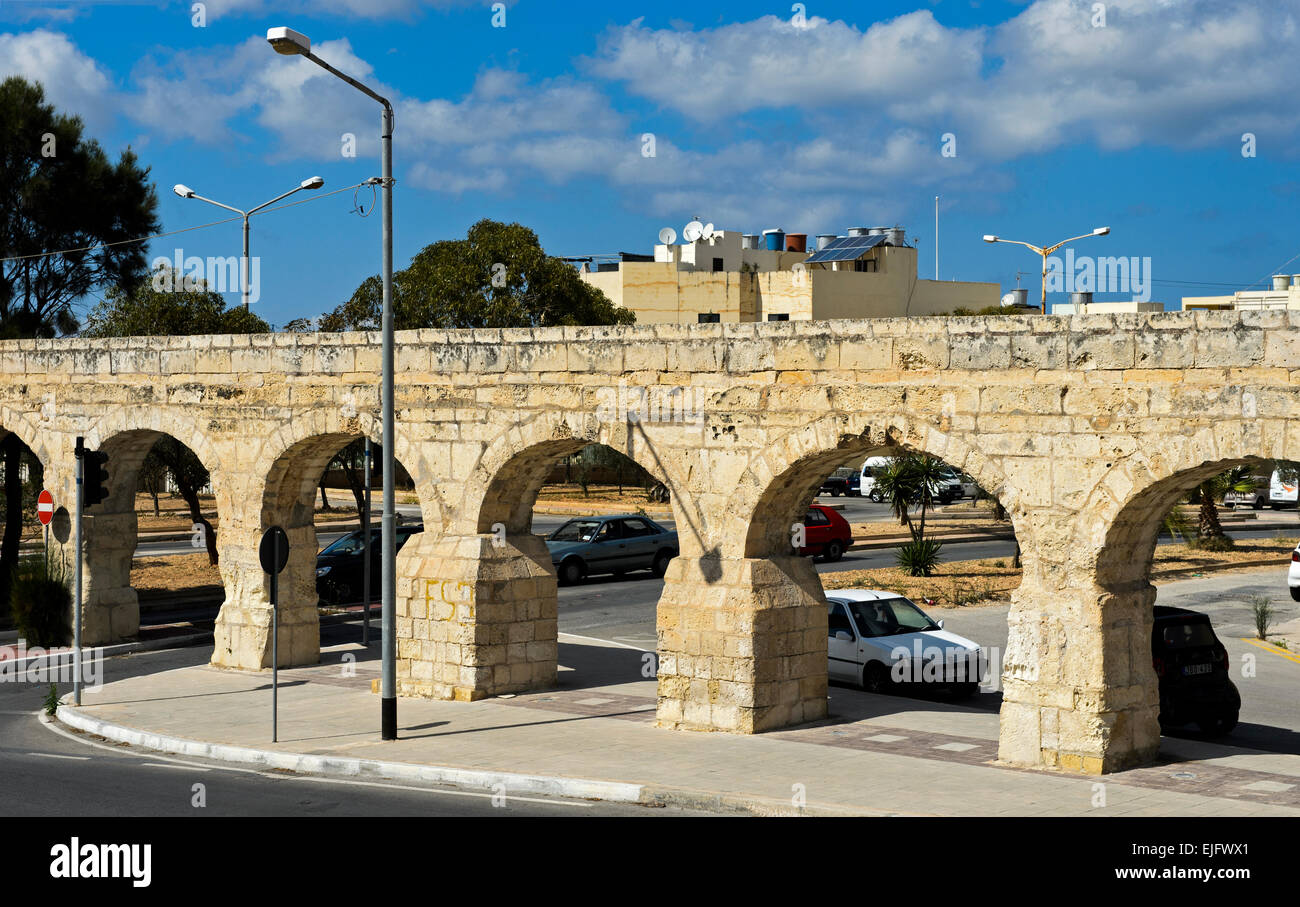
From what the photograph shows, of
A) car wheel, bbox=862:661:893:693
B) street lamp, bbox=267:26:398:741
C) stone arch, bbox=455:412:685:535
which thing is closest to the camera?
street lamp, bbox=267:26:398:741

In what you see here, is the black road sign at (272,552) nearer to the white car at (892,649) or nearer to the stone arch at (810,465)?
the stone arch at (810,465)

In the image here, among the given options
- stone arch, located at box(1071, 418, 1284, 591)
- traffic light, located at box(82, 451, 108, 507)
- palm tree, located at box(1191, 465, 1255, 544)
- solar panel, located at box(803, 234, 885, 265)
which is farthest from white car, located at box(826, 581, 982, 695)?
solar panel, located at box(803, 234, 885, 265)

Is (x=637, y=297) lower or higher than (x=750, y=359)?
higher

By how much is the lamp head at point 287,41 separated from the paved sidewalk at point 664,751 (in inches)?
262

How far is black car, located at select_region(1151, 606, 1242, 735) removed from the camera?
14250 millimetres

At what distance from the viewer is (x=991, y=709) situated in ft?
54.1

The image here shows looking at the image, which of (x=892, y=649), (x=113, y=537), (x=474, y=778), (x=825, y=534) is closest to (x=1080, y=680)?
(x=892, y=649)

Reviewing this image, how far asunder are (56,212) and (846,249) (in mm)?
37874

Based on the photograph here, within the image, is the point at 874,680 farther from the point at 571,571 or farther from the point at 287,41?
the point at 571,571

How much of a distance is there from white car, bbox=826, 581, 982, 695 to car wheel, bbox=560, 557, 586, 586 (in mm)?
11209

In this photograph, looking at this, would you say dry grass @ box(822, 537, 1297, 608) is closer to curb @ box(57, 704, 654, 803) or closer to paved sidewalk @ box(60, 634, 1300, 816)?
paved sidewalk @ box(60, 634, 1300, 816)
